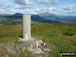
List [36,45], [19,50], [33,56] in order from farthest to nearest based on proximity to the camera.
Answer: [36,45] → [19,50] → [33,56]

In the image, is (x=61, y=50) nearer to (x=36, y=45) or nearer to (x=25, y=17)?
(x=36, y=45)

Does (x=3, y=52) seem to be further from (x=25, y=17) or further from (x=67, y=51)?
(x=67, y=51)

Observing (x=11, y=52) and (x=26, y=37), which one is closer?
(x=11, y=52)

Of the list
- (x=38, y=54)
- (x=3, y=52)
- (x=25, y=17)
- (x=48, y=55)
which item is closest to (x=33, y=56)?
(x=38, y=54)

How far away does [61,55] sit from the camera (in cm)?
1709

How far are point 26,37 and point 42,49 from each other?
4577mm

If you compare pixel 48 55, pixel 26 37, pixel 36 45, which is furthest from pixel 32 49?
pixel 26 37

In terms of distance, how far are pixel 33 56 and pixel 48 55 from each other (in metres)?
2.24

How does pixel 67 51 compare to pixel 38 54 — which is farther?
pixel 67 51

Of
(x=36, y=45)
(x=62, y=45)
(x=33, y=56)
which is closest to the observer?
(x=33, y=56)

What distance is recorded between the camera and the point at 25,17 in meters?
20.7

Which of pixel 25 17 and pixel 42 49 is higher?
pixel 25 17

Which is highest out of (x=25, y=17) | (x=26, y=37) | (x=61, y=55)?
(x=25, y=17)

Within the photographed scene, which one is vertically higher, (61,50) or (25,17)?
(25,17)
